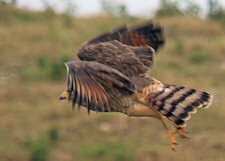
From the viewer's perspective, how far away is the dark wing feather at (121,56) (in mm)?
5582

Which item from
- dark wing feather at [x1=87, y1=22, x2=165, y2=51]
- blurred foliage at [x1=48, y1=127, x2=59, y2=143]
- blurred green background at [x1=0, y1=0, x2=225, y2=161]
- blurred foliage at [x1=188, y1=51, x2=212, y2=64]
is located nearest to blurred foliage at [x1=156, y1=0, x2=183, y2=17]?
blurred green background at [x1=0, y1=0, x2=225, y2=161]

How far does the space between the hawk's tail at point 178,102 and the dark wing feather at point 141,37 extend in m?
0.62

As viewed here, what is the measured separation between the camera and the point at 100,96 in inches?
195

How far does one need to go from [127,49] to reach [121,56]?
0.11 m

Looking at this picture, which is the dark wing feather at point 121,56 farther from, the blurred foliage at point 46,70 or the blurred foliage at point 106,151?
the blurred foliage at point 46,70

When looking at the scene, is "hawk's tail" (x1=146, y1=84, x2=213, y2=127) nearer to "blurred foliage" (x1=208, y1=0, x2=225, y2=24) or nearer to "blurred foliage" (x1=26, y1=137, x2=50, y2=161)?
"blurred foliage" (x1=26, y1=137, x2=50, y2=161)

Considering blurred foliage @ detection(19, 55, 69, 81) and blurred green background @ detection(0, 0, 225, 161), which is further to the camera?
blurred foliage @ detection(19, 55, 69, 81)

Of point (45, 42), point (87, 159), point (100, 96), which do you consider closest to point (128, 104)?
point (100, 96)

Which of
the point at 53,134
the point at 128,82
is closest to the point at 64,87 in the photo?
the point at 53,134

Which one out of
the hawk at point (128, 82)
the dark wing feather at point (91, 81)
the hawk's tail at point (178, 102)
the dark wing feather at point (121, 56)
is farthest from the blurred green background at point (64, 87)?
the hawk's tail at point (178, 102)

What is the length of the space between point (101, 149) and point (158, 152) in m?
0.99

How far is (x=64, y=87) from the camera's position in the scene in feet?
39.8

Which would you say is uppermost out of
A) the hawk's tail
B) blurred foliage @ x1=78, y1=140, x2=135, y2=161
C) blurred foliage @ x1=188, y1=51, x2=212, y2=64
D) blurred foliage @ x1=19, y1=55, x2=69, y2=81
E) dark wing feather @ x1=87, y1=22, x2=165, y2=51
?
dark wing feather @ x1=87, y1=22, x2=165, y2=51

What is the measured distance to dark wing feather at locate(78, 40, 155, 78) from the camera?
5582mm
